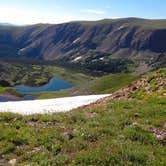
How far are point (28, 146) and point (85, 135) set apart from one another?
2982 mm

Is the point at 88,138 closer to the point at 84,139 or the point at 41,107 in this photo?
the point at 84,139

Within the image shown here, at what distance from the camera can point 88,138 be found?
16.7 meters

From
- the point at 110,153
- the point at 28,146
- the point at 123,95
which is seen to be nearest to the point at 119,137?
the point at 110,153

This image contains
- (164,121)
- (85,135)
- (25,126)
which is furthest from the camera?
(164,121)

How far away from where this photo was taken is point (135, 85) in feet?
119

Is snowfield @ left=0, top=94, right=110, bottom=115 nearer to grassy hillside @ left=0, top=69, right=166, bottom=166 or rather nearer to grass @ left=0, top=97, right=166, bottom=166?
grassy hillside @ left=0, top=69, right=166, bottom=166

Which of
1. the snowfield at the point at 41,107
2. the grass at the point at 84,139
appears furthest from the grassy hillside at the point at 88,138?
the snowfield at the point at 41,107

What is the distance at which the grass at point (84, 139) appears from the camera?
1393 cm

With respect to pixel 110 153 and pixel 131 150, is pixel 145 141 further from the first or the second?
pixel 110 153

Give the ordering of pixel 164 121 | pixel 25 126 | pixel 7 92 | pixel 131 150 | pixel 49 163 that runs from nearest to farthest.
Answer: pixel 49 163
pixel 131 150
pixel 25 126
pixel 164 121
pixel 7 92

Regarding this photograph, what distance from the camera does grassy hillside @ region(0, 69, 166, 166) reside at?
13945 mm

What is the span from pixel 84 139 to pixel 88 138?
0.22 metres

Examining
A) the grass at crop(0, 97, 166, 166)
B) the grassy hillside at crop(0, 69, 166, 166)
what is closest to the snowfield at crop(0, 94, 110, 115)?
the grassy hillside at crop(0, 69, 166, 166)

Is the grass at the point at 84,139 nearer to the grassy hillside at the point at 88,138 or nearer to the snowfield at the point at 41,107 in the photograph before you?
the grassy hillside at the point at 88,138
